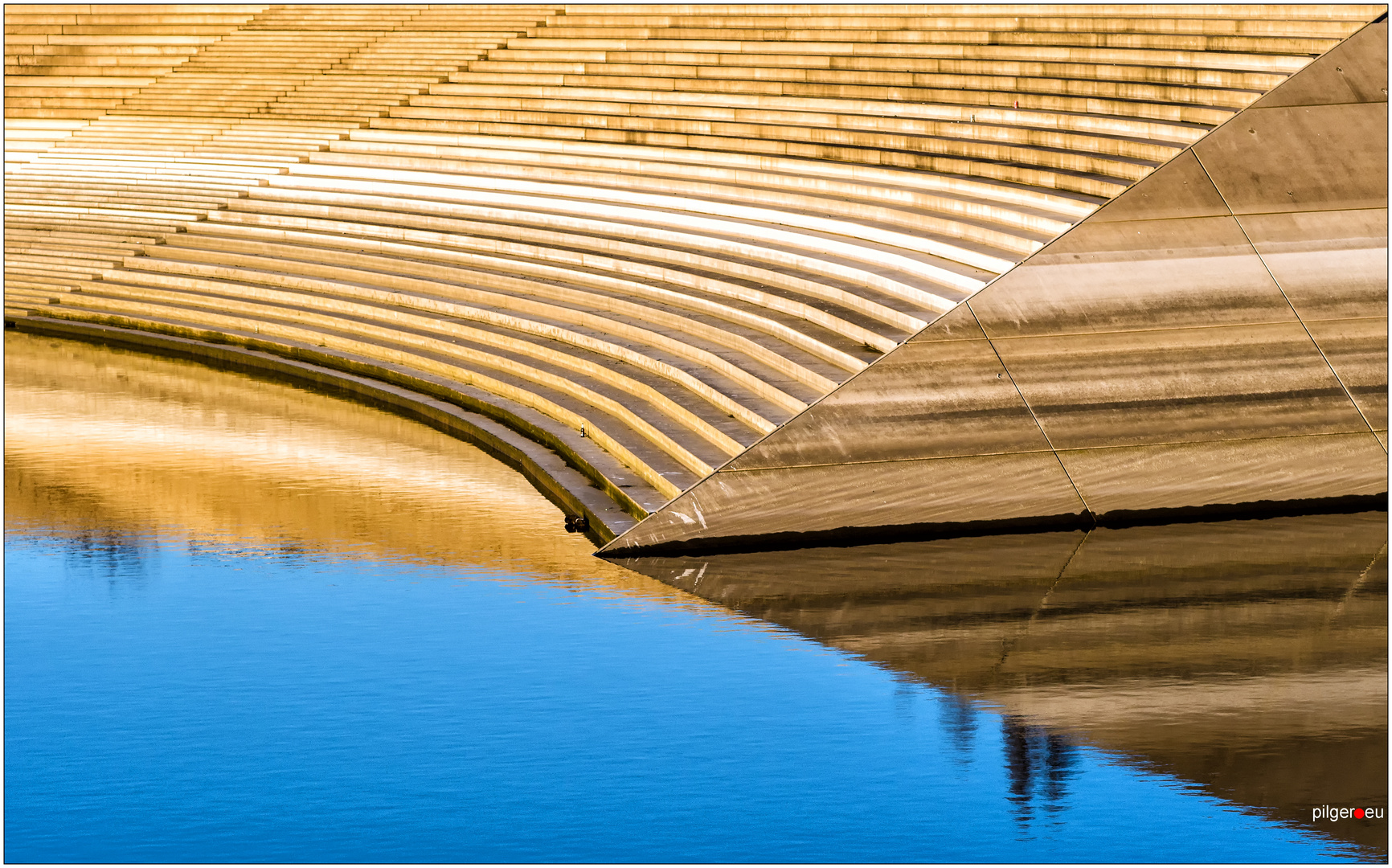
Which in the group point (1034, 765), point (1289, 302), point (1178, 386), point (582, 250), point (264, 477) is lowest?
point (1034, 765)

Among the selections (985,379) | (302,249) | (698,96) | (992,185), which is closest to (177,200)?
(302,249)

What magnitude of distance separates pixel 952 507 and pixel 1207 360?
1.76 m

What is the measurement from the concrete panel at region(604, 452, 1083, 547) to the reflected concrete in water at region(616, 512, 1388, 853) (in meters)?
0.15

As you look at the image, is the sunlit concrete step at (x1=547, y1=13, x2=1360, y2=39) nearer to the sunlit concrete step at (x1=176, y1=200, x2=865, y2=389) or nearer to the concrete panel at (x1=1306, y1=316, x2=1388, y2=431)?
the concrete panel at (x1=1306, y1=316, x2=1388, y2=431)

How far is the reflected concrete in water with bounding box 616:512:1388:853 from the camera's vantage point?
611cm

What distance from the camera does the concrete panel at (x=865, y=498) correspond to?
29.0 feet

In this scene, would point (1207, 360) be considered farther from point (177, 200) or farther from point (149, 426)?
point (177, 200)

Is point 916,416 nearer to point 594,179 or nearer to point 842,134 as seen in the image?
point 842,134

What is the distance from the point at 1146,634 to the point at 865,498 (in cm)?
186

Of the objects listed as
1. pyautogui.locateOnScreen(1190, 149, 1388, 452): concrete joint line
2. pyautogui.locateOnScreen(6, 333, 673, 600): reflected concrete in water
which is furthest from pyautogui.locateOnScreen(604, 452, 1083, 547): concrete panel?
pyautogui.locateOnScreen(1190, 149, 1388, 452): concrete joint line

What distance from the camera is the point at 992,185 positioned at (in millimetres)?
11352

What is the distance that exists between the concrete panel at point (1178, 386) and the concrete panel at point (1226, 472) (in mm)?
64

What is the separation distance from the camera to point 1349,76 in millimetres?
10164

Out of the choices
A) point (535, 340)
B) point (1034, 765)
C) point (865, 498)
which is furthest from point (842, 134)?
point (1034, 765)
